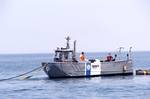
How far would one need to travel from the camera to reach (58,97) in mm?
51625

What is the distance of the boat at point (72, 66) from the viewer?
6644 centimetres

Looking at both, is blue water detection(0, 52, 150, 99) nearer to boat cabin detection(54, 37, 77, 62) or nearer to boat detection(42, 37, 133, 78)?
Answer: boat detection(42, 37, 133, 78)

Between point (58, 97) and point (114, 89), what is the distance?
25.3 feet

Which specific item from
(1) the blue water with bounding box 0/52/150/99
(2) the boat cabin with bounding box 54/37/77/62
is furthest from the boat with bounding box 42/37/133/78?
(1) the blue water with bounding box 0/52/150/99

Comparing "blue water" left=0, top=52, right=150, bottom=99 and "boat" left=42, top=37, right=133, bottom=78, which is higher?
"boat" left=42, top=37, right=133, bottom=78

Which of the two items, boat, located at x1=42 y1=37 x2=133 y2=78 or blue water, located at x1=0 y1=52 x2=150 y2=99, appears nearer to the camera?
blue water, located at x1=0 y1=52 x2=150 y2=99

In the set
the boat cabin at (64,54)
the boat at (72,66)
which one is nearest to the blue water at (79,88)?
the boat at (72,66)

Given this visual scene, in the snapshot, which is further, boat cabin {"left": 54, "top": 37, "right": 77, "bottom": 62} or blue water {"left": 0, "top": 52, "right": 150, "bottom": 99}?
boat cabin {"left": 54, "top": 37, "right": 77, "bottom": 62}

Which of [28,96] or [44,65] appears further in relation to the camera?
[44,65]

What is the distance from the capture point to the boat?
66.4 m

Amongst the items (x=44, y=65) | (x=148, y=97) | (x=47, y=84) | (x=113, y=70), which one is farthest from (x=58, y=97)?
(x=113, y=70)

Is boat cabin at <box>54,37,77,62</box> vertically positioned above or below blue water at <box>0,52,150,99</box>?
above

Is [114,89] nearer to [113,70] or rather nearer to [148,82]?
[148,82]

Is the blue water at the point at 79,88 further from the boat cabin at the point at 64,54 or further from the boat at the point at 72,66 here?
the boat cabin at the point at 64,54
